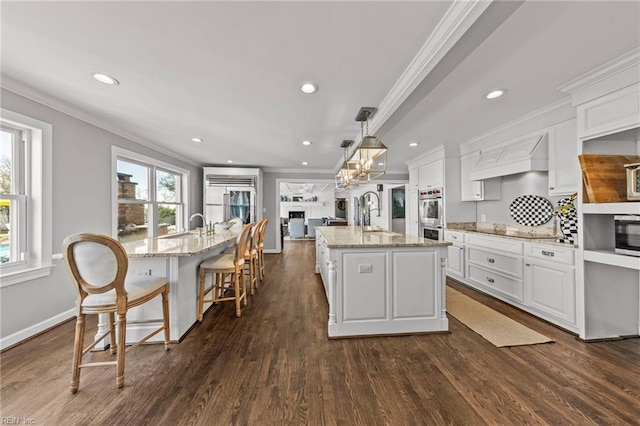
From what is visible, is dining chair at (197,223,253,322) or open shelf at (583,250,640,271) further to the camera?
dining chair at (197,223,253,322)

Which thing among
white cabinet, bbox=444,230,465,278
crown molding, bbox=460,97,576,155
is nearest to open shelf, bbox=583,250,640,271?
crown molding, bbox=460,97,576,155

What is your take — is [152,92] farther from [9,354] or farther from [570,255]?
[570,255]

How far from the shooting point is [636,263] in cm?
186

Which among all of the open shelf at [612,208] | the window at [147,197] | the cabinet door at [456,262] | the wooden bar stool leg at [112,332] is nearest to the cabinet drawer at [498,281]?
the cabinet door at [456,262]

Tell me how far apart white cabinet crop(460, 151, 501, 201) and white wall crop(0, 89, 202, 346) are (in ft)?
17.7

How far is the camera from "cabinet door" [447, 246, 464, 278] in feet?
12.6

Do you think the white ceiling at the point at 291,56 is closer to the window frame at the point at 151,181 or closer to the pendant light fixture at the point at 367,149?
the pendant light fixture at the point at 367,149

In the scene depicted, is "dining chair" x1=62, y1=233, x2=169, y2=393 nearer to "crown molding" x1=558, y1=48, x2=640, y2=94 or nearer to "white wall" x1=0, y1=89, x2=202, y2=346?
"white wall" x1=0, y1=89, x2=202, y2=346

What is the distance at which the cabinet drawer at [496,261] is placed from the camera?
113 inches

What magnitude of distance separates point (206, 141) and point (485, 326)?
4.61m

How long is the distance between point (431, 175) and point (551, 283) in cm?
262

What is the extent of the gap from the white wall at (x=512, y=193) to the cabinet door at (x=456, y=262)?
77cm

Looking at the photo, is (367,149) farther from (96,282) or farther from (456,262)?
(456,262)

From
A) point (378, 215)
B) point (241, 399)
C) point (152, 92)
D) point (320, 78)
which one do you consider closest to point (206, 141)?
point (152, 92)
